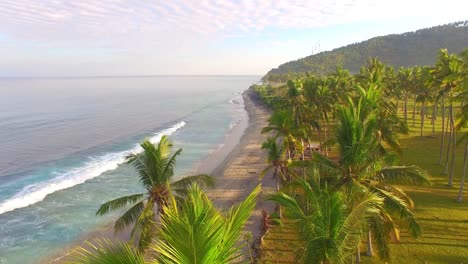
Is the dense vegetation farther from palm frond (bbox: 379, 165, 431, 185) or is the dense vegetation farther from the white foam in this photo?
the white foam

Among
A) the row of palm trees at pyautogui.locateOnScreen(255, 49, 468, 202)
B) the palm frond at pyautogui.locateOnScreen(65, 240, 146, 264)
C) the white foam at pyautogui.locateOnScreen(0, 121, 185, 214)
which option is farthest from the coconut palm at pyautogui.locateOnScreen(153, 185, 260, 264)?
the white foam at pyautogui.locateOnScreen(0, 121, 185, 214)

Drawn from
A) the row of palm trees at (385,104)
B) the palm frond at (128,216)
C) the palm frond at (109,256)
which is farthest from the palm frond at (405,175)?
the palm frond at (109,256)

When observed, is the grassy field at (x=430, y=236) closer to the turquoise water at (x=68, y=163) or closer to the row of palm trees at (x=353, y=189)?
the row of palm trees at (x=353, y=189)

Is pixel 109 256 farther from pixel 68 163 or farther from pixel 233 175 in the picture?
pixel 68 163

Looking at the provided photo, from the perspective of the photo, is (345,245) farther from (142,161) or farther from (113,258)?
(142,161)

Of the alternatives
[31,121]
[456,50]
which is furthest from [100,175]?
[456,50]

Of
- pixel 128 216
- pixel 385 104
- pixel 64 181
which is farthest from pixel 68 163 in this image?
pixel 385 104
